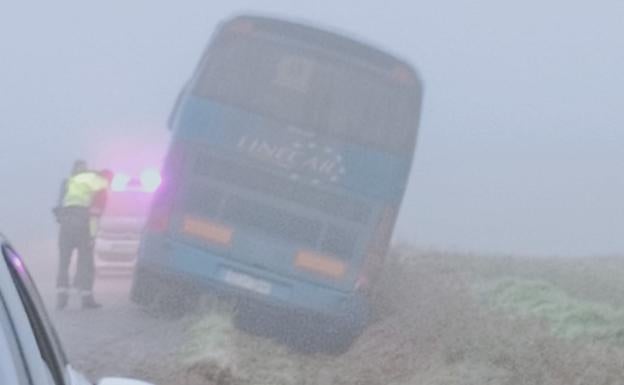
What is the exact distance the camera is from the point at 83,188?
17938 mm

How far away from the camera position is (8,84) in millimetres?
46000

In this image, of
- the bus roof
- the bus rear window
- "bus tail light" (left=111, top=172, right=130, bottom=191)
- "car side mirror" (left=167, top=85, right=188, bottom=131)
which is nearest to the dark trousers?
"car side mirror" (left=167, top=85, right=188, bottom=131)

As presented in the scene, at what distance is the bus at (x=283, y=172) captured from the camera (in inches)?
677

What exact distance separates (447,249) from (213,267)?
5.69m

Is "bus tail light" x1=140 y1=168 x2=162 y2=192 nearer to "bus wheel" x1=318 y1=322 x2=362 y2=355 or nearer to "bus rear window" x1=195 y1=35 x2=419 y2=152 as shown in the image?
"bus rear window" x1=195 y1=35 x2=419 y2=152

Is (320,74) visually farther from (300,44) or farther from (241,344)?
(241,344)

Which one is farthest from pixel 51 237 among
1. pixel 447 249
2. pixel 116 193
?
pixel 447 249

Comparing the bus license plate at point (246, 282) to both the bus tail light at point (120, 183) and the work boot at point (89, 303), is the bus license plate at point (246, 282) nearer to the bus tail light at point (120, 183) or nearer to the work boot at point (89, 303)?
the work boot at point (89, 303)

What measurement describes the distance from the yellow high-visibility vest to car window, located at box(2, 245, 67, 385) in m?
13.4

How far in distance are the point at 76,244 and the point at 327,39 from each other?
10.7 ft

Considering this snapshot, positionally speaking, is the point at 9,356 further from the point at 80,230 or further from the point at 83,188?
the point at 80,230

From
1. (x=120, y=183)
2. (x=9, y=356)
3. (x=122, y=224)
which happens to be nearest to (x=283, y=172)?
(x=122, y=224)

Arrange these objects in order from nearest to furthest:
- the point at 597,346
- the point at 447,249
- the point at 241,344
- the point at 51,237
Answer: the point at 597,346 < the point at 241,344 < the point at 447,249 < the point at 51,237

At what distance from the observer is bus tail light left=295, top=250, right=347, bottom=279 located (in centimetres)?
1736
